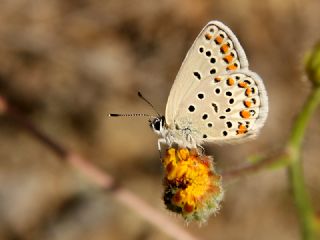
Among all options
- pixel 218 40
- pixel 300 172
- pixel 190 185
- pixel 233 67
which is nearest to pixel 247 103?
pixel 233 67

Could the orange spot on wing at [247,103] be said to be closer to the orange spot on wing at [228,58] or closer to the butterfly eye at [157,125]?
the orange spot on wing at [228,58]

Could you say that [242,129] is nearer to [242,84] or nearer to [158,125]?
[242,84]

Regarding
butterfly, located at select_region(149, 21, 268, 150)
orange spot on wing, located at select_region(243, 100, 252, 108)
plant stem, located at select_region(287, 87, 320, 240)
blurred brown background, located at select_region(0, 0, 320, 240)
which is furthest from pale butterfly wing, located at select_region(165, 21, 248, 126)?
blurred brown background, located at select_region(0, 0, 320, 240)

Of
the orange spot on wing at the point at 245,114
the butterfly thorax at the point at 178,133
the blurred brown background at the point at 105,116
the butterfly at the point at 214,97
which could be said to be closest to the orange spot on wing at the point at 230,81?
the butterfly at the point at 214,97

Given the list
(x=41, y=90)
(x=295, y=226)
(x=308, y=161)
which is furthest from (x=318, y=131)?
(x=41, y=90)

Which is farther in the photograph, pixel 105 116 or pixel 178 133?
pixel 105 116

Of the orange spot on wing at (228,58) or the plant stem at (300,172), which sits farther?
the plant stem at (300,172)

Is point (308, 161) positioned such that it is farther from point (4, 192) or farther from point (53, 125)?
point (4, 192)
